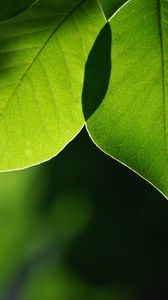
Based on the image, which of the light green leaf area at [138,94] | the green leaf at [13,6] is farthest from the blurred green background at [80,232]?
the green leaf at [13,6]

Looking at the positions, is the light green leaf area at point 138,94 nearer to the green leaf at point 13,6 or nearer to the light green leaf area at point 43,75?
the light green leaf area at point 43,75

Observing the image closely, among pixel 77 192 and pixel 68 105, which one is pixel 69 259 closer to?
pixel 77 192

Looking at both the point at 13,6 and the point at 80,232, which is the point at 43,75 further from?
the point at 80,232

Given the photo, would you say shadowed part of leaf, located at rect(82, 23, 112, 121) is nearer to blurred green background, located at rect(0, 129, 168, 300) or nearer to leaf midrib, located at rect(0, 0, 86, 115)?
leaf midrib, located at rect(0, 0, 86, 115)

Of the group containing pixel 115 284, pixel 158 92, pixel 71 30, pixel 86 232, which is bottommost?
pixel 115 284

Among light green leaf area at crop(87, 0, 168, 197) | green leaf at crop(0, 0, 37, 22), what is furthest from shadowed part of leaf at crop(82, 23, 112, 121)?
green leaf at crop(0, 0, 37, 22)

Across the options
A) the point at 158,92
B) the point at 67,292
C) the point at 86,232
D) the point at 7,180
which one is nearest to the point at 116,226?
the point at 86,232
